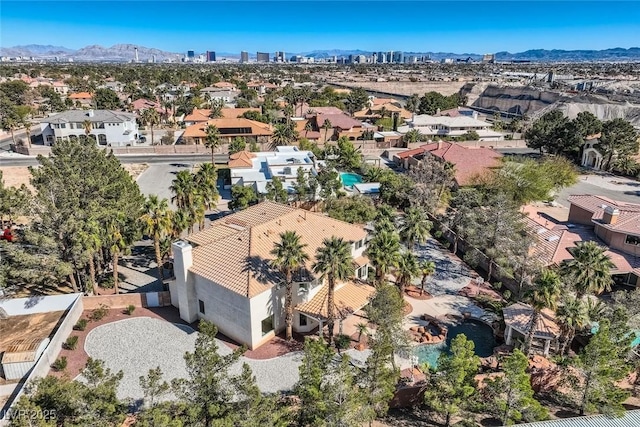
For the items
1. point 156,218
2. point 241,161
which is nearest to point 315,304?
point 156,218

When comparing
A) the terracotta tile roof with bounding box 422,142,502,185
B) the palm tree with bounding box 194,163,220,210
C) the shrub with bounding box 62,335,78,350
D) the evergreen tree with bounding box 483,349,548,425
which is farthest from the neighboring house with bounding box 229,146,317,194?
the evergreen tree with bounding box 483,349,548,425

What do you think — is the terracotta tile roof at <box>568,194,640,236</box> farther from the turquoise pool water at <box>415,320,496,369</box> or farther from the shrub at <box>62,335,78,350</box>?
the shrub at <box>62,335,78,350</box>

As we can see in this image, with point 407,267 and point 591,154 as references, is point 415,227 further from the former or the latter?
point 591,154

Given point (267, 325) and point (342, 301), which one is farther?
point (342, 301)

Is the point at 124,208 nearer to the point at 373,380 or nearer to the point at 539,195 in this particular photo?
the point at 373,380

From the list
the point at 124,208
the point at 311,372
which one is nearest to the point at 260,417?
the point at 311,372

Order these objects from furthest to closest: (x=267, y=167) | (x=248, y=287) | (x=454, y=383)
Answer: (x=267, y=167) → (x=248, y=287) → (x=454, y=383)
